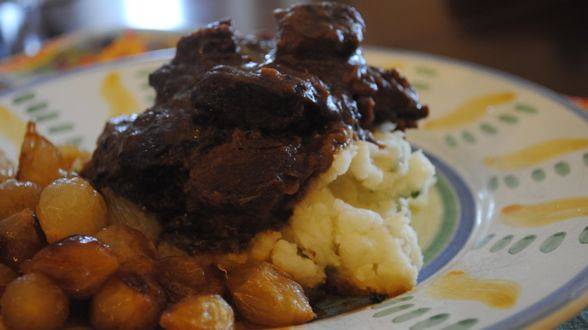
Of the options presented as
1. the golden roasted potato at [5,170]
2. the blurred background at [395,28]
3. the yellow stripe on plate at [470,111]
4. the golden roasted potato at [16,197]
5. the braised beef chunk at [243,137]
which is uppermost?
the braised beef chunk at [243,137]

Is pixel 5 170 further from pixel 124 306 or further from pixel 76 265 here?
pixel 124 306

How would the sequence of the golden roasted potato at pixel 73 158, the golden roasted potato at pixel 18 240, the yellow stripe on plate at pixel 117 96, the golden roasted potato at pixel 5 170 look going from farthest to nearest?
the yellow stripe on plate at pixel 117 96
the golden roasted potato at pixel 73 158
the golden roasted potato at pixel 5 170
the golden roasted potato at pixel 18 240

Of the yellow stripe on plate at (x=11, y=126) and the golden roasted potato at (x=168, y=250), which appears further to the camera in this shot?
the yellow stripe on plate at (x=11, y=126)

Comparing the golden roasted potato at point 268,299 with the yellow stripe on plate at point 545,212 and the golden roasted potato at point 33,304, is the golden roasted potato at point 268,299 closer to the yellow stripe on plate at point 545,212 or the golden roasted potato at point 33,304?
the golden roasted potato at point 33,304

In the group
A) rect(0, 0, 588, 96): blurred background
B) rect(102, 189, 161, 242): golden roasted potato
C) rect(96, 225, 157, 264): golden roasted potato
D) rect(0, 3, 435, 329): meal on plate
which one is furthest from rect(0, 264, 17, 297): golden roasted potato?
rect(0, 0, 588, 96): blurred background

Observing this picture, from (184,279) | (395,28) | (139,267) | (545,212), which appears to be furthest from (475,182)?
(395,28)

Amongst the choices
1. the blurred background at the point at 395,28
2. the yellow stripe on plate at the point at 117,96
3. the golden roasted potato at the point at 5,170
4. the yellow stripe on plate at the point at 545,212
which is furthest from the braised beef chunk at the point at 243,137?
the blurred background at the point at 395,28

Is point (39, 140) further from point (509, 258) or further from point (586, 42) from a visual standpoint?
point (586, 42)
